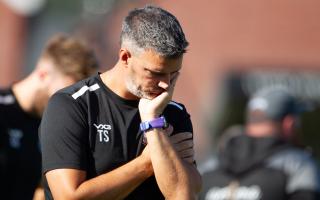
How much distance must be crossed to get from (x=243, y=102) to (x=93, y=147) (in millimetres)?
11745

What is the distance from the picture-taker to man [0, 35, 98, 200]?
5477mm

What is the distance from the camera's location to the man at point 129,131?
388 centimetres

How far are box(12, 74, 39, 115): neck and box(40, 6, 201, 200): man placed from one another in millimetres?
1448

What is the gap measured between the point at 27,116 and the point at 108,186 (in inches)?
78.3

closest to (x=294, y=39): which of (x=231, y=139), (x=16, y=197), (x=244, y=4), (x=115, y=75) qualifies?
(x=244, y=4)

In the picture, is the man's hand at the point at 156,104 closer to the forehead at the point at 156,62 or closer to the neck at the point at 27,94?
the forehead at the point at 156,62

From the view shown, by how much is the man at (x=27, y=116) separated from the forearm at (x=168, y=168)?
1.62 m

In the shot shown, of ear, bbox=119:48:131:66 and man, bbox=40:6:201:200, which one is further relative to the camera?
ear, bbox=119:48:131:66

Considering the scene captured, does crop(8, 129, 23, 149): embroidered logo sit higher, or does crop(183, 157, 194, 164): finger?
crop(183, 157, 194, 164): finger

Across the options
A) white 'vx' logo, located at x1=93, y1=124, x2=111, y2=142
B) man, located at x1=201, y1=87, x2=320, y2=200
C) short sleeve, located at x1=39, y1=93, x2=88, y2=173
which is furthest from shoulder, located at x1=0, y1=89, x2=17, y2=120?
white 'vx' logo, located at x1=93, y1=124, x2=111, y2=142

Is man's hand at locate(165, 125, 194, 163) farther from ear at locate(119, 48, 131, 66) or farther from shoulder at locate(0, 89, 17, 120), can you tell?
shoulder at locate(0, 89, 17, 120)

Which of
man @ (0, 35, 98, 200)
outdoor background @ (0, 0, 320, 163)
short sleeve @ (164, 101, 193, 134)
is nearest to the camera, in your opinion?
short sleeve @ (164, 101, 193, 134)

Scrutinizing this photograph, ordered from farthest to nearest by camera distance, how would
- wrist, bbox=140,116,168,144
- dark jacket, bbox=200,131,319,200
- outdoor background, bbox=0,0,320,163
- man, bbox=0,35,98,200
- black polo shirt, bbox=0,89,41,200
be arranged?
outdoor background, bbox=0,0,320,163, dark jacket, bbox=200,131,319,200, black polo shirt, bbox=0,89,41,200, man, bbox=0,35,98,200, wrist, bbox=140,116,168,144

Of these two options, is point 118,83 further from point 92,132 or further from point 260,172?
point 260,172
